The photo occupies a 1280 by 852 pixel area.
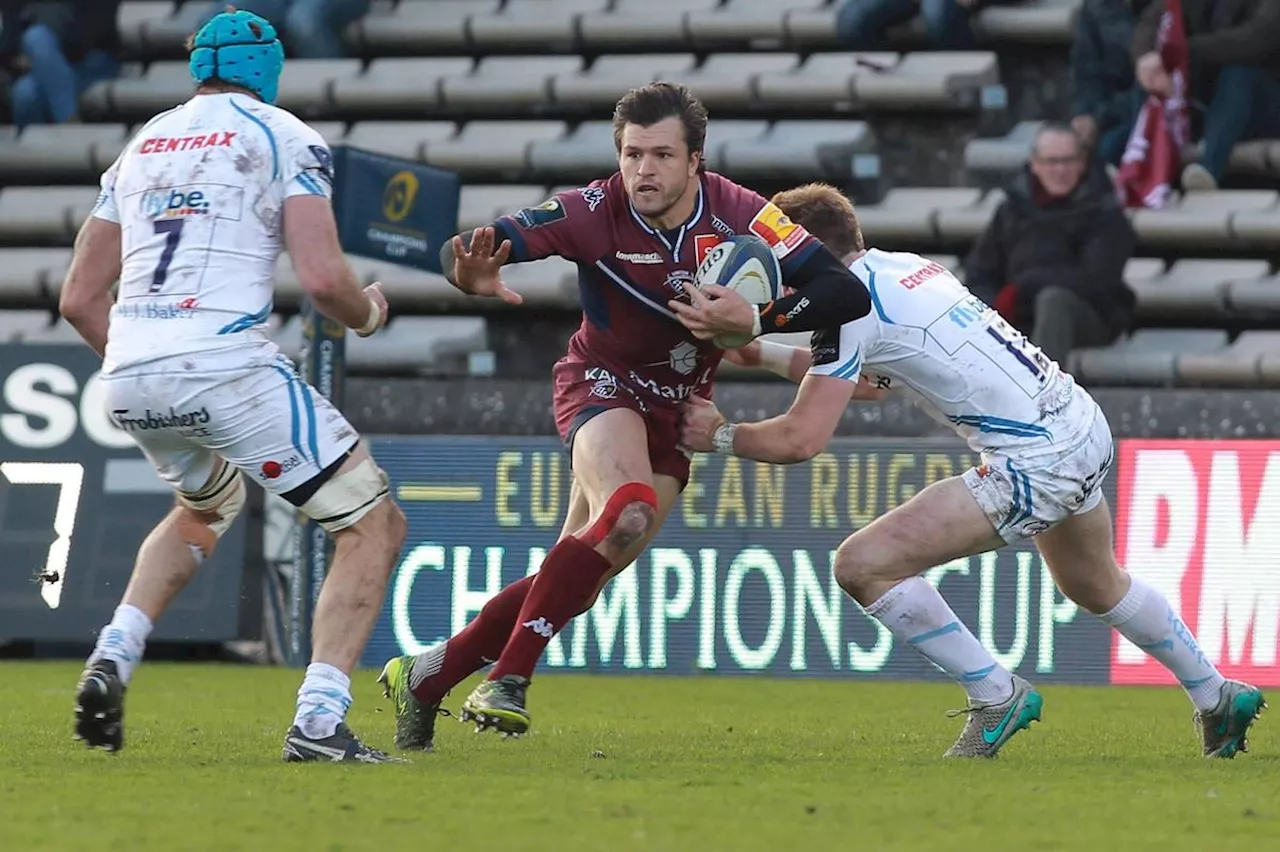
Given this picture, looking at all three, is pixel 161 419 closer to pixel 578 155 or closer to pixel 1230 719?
pixel 1230 719

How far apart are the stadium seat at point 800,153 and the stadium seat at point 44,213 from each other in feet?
14.5

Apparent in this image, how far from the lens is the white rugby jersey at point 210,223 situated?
6.46 m

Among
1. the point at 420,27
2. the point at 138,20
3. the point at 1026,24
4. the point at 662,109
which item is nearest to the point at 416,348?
the point at 420,27

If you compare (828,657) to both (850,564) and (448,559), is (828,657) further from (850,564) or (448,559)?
(850,564)

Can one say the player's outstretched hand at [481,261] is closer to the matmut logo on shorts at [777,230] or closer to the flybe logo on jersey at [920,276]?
the matmut logo on shorts at [777,230]

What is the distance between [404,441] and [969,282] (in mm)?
3272

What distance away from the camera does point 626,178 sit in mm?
7258

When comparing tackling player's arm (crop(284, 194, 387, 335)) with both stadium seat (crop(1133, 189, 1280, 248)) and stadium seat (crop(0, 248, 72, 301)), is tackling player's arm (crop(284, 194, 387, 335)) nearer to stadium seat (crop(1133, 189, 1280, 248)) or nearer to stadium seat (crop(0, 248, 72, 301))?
stadium seat (crop(1133, 189, 1280, 248))

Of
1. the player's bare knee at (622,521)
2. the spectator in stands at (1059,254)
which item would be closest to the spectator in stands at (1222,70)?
the spectator in stands at (1059,254)

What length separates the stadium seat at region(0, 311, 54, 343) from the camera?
49.1 feet

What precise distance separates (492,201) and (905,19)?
2908 millimetres

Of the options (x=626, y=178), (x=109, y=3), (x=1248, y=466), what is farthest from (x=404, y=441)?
(x=109, y=3)

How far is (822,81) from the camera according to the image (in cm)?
1520

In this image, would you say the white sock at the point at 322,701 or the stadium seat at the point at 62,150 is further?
the stadium seat at the point at 62,150
